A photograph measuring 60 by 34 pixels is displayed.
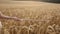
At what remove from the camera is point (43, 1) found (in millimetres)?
954

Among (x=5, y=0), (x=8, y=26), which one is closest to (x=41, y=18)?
(x=8, y=26)

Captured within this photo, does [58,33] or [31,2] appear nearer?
[58,33]

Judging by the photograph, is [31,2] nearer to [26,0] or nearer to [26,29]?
[26,0]

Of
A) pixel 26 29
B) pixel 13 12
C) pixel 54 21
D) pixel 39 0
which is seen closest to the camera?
pixel 26 29

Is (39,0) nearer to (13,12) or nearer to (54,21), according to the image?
(13,12)

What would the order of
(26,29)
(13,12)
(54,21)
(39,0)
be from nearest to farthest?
(26,29) → (54,21) → (13,12) → (39,0)

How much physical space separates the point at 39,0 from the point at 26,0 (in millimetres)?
107

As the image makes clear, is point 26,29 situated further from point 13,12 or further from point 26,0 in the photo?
point 26,0

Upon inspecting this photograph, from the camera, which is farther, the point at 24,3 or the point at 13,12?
the point at 24,3

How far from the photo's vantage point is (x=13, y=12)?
2.47 ft

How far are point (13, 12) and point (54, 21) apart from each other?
0.83 feet

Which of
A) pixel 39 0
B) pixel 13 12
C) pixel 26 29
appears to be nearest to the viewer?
pixel 26 29

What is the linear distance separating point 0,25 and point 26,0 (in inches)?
19.2

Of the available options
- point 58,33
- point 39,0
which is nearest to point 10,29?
point 58,33
